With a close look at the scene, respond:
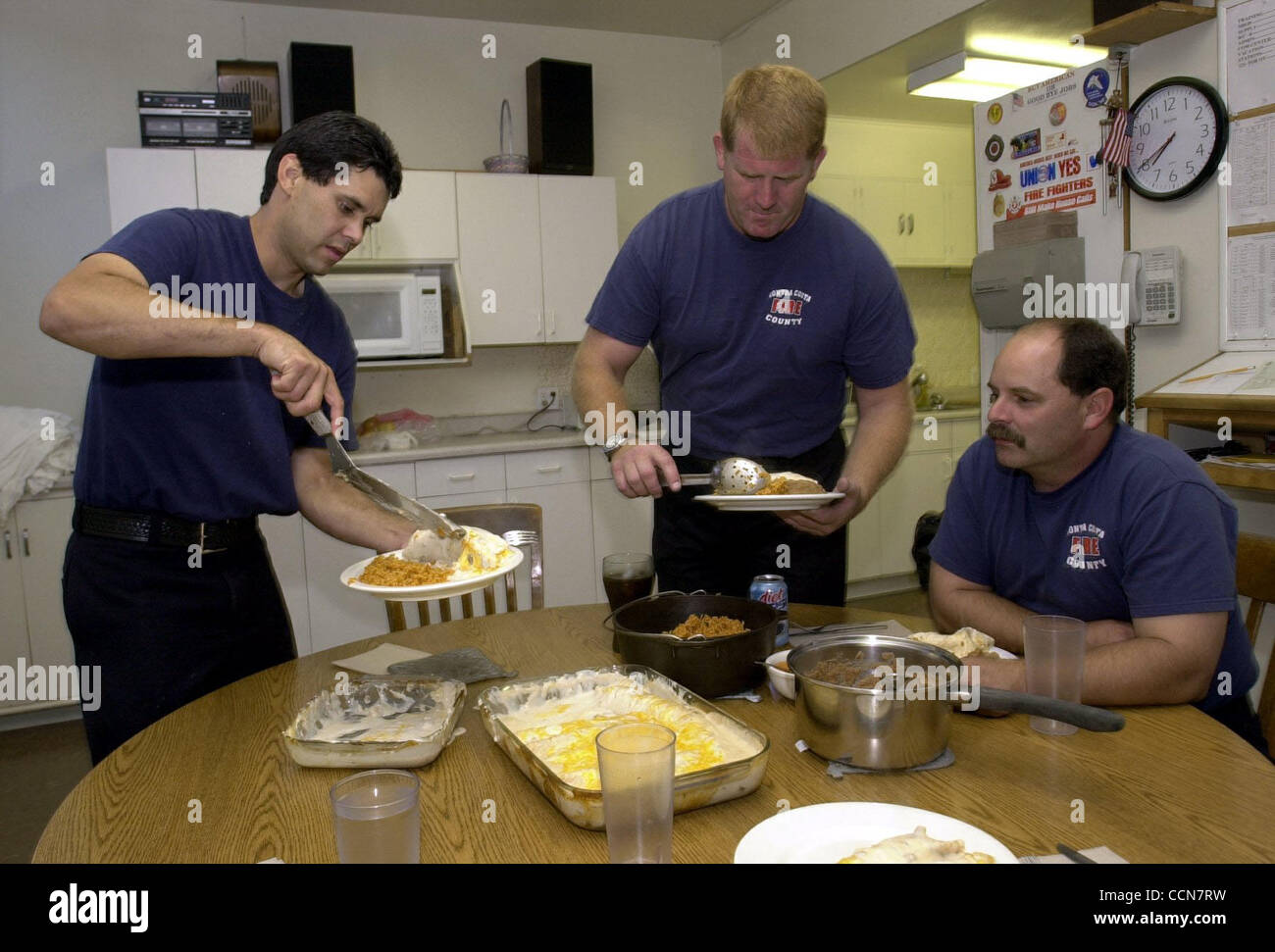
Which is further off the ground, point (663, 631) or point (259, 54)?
point (259, 54)

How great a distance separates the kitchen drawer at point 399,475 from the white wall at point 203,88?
29.5 inches

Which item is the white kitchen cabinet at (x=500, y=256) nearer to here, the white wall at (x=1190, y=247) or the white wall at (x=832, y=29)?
the white wall at (x=832, y=29)

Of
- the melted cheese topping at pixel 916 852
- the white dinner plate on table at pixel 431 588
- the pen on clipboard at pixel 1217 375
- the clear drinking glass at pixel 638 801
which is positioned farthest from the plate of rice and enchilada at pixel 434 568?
the pen on clipboard at pixel 1217 375

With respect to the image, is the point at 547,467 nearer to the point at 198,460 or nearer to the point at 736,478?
the point at 736,478

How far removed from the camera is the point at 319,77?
4543mm

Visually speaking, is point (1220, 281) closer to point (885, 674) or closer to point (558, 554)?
point (885, 674)

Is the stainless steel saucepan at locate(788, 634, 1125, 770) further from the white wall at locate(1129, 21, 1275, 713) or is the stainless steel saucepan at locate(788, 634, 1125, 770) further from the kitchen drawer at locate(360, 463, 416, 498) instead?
the kitchen drawer at locate(360, 463, 416, 498)

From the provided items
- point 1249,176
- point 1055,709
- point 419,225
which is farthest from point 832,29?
point 1055,709

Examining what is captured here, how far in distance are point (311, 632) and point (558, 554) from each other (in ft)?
4.13
